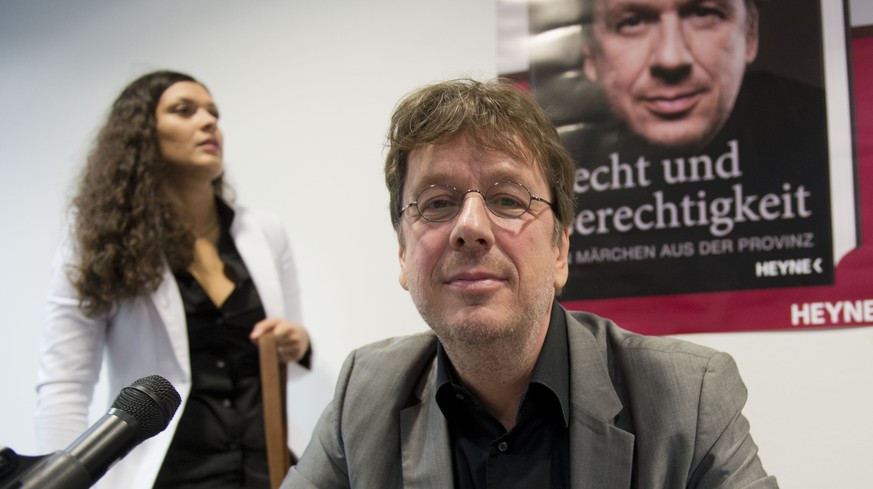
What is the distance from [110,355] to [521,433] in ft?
4.38

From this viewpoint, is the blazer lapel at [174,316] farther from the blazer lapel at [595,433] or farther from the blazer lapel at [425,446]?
the blazer lapel at [595,433]

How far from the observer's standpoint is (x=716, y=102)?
79.4 inches

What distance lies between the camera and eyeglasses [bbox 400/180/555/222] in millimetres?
1169

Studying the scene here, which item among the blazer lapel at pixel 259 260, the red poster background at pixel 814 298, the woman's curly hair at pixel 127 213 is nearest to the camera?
the red poster background at pixel 814 298

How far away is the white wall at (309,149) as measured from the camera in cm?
189

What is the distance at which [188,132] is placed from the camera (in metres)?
2.15

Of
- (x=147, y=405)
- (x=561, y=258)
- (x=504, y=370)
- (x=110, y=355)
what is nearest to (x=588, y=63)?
(x=561, y=258)

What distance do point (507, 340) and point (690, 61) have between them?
49.1 inches

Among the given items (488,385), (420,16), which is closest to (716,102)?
(420,16)

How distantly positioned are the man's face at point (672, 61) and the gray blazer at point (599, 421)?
3.00 feet

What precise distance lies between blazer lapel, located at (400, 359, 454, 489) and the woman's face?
1186 millimetres

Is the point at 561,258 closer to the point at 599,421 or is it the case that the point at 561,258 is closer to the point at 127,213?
the point at 599,421

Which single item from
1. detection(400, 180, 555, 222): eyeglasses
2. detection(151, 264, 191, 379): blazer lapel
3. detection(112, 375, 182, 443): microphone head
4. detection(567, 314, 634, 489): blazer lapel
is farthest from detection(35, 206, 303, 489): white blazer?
detection(112, 375, 182, 443): microphone head

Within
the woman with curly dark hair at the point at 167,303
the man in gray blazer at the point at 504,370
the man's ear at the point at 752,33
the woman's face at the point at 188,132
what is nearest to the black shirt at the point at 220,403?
the woman with curly dark hair at the point at 167,303
